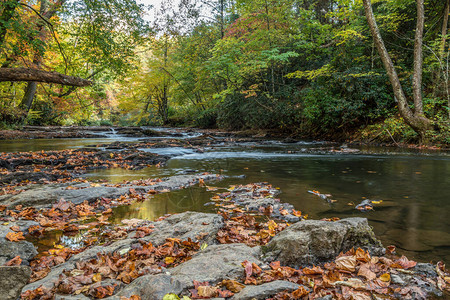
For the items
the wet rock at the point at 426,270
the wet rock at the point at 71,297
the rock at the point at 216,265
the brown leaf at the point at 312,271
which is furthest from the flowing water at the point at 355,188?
the wet rock at the point at 71,297

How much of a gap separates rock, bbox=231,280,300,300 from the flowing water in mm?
1512

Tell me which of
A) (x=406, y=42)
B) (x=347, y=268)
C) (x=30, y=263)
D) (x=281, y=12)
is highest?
(x=281, y=12)

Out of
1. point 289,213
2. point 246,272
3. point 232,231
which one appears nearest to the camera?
point 246,272

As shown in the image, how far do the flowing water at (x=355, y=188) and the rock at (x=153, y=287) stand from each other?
6.41ft

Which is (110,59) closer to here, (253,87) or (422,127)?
(253,87)

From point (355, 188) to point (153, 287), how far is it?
15.1 ft

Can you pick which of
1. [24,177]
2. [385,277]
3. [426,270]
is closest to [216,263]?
[385,277]

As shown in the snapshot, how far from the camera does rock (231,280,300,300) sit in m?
1.61

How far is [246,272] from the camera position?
1.92 metres

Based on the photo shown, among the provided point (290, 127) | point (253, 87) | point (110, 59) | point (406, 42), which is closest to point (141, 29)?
point (110, 59)

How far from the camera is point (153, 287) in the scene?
1686mm

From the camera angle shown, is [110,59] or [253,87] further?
[253,87]

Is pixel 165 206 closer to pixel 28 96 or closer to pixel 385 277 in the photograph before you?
pixel 385 277

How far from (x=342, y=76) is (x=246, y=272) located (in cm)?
1395
